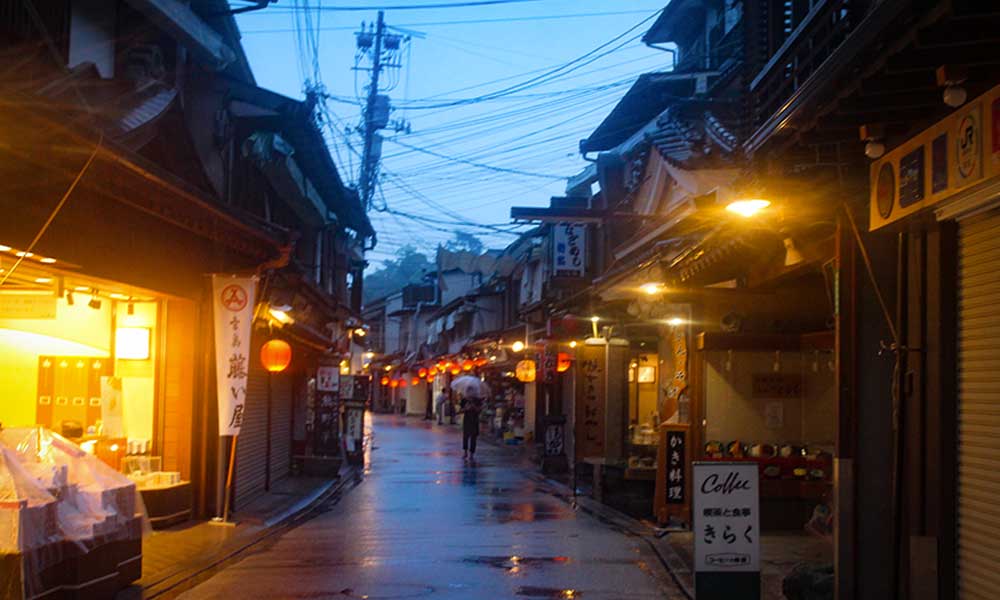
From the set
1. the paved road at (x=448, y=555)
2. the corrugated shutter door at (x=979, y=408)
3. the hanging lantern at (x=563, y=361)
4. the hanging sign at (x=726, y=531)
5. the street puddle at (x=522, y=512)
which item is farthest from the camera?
the hanging lantern at (x=563, y=361)

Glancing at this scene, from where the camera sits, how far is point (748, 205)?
31.4 ft

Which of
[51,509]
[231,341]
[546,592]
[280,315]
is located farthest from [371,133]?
[51,509]

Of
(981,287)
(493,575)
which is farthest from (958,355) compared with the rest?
(493,575)

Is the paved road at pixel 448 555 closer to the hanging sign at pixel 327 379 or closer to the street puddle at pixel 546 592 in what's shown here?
the street puddle at pixel 546 592

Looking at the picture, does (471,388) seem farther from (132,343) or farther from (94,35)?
(94,35)

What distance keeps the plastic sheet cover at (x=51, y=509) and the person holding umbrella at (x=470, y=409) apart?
25.2 metres

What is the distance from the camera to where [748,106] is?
12875mm

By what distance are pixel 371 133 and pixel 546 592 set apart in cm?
3005

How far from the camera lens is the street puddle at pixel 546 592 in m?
11.4

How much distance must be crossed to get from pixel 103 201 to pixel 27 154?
333cm

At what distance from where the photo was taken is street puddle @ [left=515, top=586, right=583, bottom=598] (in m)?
11.4

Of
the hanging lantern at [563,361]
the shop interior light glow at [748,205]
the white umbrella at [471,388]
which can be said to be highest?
the shop interior light glow at [748,205]

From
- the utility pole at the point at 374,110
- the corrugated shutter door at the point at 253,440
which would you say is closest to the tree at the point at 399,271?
the utility pole at the point at 374,110

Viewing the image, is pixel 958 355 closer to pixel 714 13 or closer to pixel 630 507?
pixel 630 507
